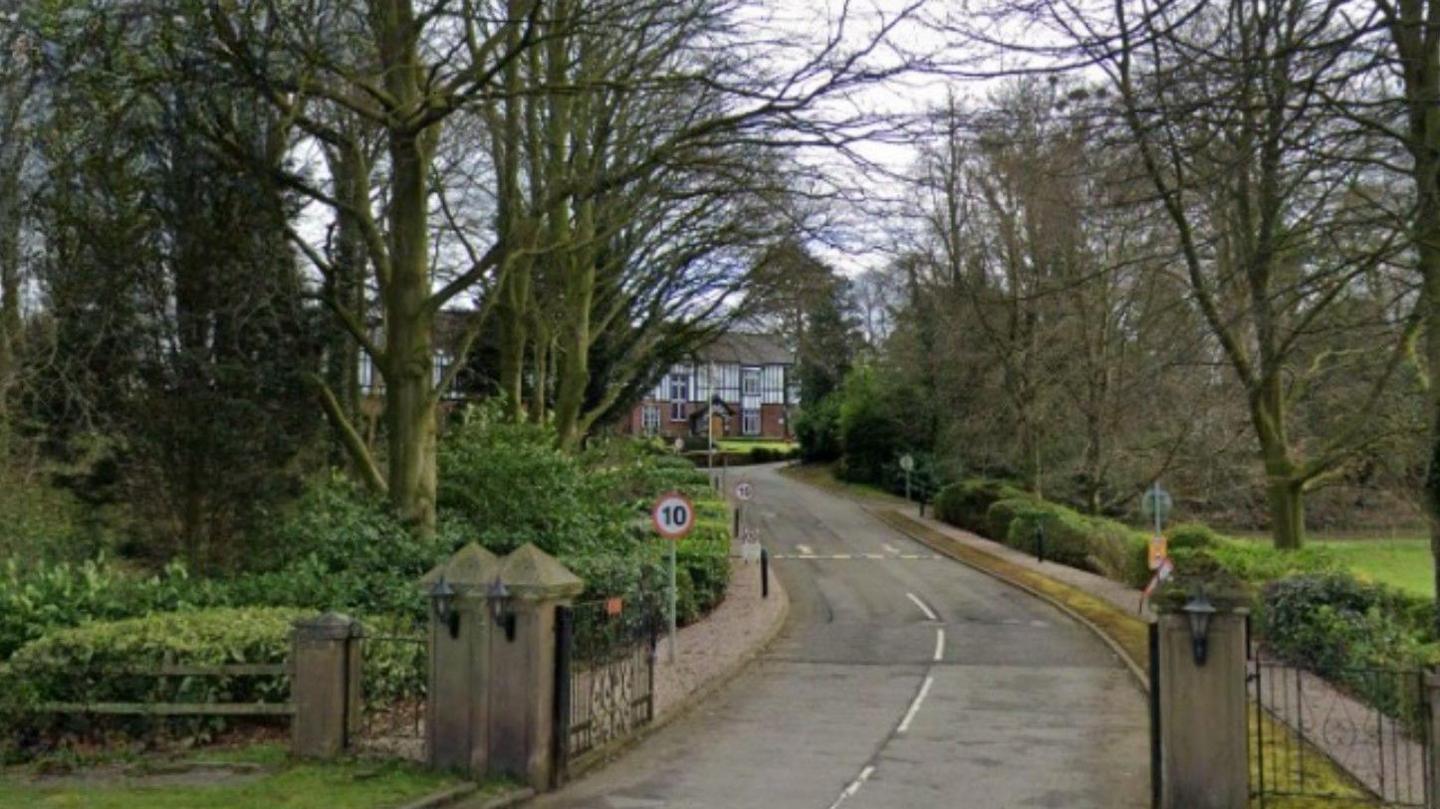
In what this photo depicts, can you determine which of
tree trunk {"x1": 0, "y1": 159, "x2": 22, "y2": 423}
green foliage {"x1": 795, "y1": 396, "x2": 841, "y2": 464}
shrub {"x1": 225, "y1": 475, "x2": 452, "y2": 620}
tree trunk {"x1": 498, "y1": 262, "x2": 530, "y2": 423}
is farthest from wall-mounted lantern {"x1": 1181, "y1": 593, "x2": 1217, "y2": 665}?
green foliage {"x1": 795, "y1": 396, "x2": 841, "y2": 464}

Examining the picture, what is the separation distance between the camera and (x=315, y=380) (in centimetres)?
2070

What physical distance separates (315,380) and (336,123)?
4711mm

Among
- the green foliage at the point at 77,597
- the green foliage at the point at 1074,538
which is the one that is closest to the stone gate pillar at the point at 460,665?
the green foliage at the point at 77,597

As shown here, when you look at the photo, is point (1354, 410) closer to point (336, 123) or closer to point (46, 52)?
point (336, 123)

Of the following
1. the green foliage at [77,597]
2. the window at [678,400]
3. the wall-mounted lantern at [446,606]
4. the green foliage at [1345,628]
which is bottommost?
the green foliage at [1345,628]

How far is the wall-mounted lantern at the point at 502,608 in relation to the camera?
11609mm

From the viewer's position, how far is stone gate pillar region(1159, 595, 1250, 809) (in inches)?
431

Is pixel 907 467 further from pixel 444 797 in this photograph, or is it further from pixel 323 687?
pixel 444 797

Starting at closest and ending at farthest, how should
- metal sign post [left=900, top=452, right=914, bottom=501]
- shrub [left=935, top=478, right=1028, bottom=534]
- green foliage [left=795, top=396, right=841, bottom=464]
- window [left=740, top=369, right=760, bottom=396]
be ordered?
shrub [left=935, top=478, right=1028, bottom=534], metal sign post [left=900, top=452, right=914, bottom=501], green foliage [left=795, top=396, right=841, bottom=464], window [left=740, top=369, right=760, bottom=396]

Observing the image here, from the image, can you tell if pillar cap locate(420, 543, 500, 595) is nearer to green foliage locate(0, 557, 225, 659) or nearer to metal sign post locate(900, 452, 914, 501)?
green foliage locate(0, 557, 225, 659)

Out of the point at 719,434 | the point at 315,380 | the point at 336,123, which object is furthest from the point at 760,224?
the point at 719,434

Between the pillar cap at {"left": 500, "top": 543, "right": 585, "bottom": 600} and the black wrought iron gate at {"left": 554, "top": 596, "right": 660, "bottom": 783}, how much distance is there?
0.78 feet

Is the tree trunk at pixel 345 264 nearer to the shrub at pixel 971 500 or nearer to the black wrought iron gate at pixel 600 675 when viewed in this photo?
the black wrought iron gate at pixel 600 675

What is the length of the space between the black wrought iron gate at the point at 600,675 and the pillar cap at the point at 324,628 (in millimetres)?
1761
